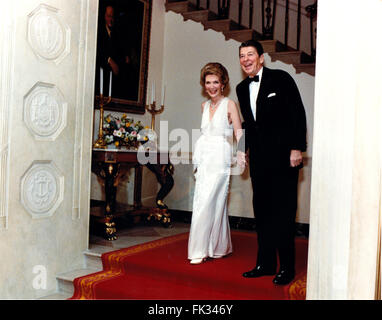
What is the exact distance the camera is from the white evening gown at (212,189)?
434 centimetres

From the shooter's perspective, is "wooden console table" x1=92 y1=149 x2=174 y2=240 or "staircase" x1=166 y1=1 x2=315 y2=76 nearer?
"wooden console table" x1=92 y1=149 x2=174 y2=240

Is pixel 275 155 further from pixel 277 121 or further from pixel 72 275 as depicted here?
pixel 72 275

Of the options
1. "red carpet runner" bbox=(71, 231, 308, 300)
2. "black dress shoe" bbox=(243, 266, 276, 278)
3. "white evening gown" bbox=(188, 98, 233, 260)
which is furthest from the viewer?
"white evening gown" bbox=(188, 98, 233, 260)

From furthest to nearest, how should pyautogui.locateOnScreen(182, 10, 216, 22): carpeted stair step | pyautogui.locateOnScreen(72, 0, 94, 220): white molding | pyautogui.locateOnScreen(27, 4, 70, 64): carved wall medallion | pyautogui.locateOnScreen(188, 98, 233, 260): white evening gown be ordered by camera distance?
pyautogui.locateOnScreen(182, 10, 216, 22): carpeted stair step
pyautogui.locateOnScreen(72, 0, 94, 220): white molding
pyautogui.locateOnScreen(188, 98, 233, 260): white evening gown
pyautogui.locateOnScreen(27, 4, 70, 64): carved wall medallion

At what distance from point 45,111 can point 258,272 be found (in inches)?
92.3

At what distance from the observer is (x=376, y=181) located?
108 inches

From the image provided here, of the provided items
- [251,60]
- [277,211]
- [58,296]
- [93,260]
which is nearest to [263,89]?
[251,60]

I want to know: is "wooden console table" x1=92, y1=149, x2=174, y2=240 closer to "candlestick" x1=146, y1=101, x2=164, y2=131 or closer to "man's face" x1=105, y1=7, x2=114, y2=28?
"candlestick" x1=146, y1=101, x2=164, y2=131

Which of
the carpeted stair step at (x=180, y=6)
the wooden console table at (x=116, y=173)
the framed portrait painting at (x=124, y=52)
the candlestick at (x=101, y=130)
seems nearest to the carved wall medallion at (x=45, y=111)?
the wooden console table at (x=116, y=173)

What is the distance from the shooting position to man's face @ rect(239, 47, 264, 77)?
3770 mm

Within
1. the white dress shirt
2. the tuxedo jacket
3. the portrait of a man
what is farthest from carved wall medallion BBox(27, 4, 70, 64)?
the tuxedo jacket
